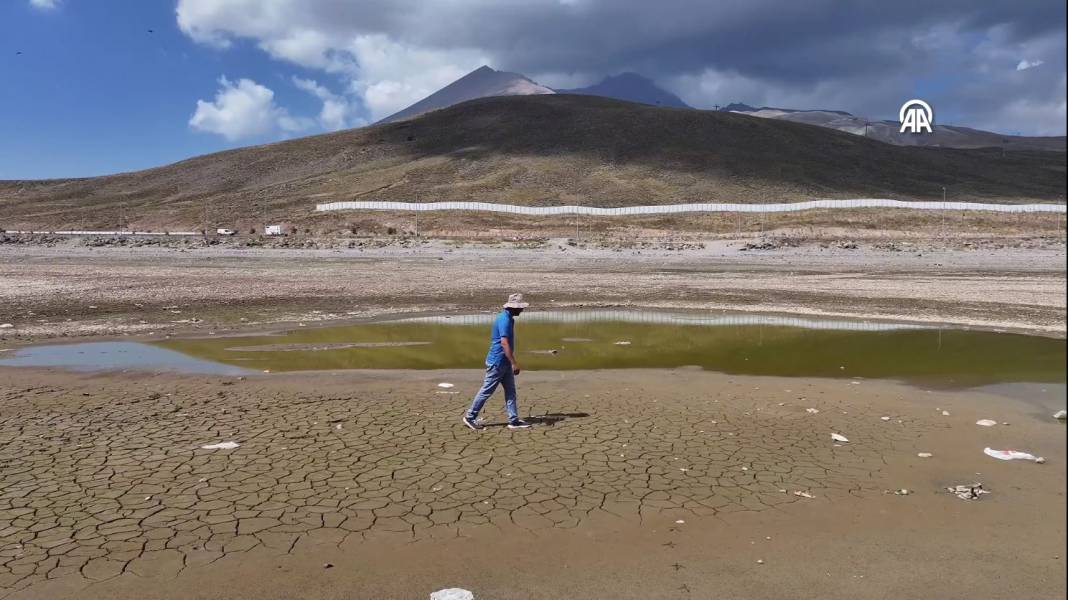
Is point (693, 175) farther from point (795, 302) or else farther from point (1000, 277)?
point (795, 302)

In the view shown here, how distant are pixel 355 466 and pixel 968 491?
19.1 ft

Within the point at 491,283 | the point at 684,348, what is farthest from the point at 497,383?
the point at 491,283

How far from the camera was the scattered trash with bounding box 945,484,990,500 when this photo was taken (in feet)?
20.5

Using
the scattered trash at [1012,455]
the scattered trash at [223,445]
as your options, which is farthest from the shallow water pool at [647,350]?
the scattered trash at [223,445]

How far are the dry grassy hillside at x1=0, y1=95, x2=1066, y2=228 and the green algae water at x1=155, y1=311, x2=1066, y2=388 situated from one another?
2379 inches

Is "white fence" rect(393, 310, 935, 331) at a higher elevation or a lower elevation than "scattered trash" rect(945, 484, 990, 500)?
lower

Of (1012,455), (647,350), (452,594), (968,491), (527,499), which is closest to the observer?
(452,594)

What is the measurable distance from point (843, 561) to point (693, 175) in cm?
8646

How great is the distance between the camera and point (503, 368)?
8695 mm

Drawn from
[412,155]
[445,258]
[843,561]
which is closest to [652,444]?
[843,561]

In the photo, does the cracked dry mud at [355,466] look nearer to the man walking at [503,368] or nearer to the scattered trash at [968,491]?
the man walking at [503,368]

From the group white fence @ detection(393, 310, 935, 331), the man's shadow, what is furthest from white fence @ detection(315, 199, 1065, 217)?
the man's shadow

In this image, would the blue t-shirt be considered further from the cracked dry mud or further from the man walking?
the cracked dry mud

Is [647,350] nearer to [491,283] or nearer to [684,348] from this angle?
[684,348]
